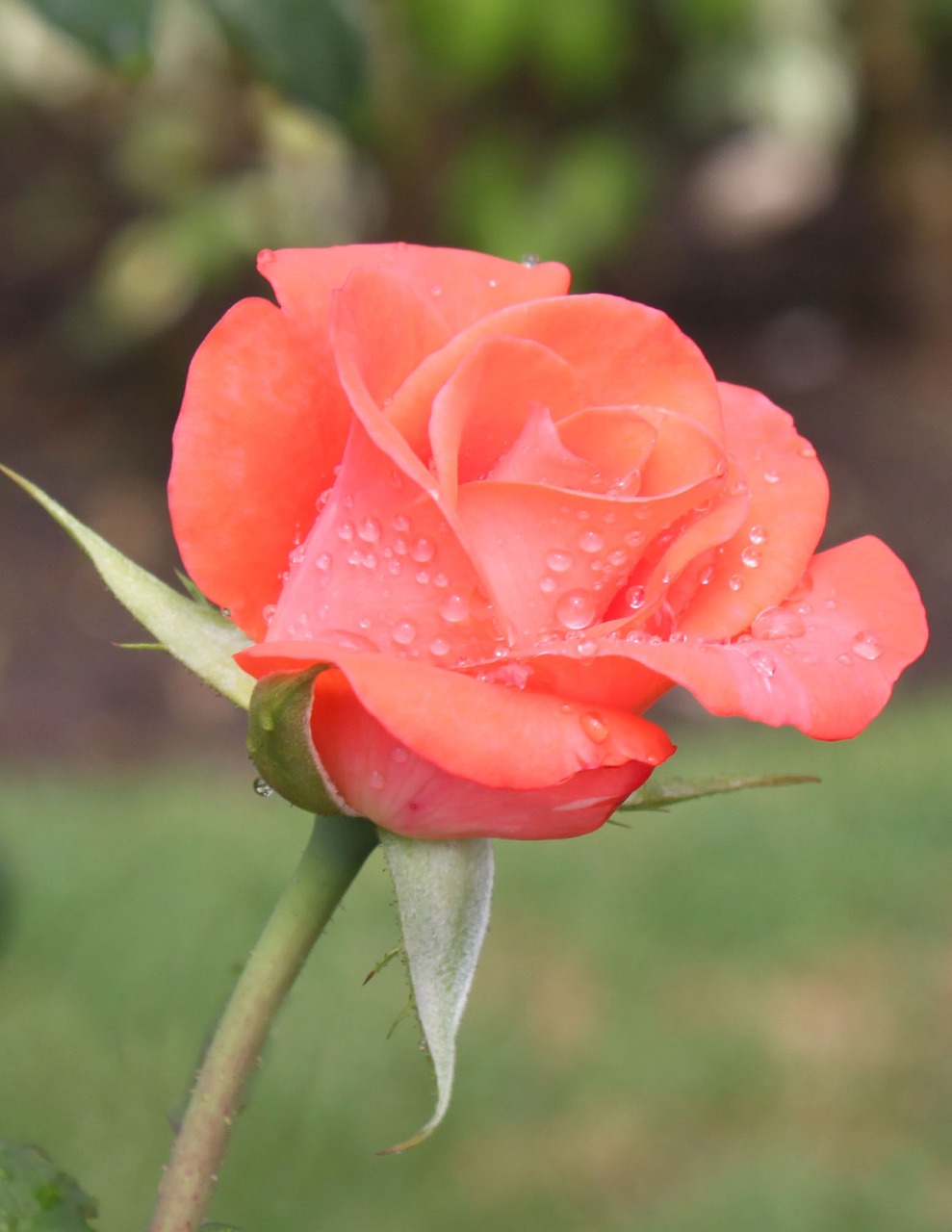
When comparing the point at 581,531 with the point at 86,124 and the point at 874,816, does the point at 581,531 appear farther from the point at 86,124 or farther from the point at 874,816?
the point at 86,124

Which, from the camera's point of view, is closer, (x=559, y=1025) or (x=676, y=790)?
(x=676, y=790)

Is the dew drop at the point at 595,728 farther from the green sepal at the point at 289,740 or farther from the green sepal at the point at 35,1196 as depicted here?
the green sepal at the point at 35,1196

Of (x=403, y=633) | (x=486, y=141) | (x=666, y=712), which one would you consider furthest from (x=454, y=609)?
(x=486, y=141)

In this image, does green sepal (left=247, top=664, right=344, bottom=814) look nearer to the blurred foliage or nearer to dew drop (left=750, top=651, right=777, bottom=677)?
dew drop (left=750, top=651, right=777, bottom=677)

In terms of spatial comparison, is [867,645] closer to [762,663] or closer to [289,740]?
[762,663]

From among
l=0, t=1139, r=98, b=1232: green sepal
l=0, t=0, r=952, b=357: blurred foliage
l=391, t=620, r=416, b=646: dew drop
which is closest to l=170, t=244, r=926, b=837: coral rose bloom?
l=391, t=620, r=416, b=646: dew drop

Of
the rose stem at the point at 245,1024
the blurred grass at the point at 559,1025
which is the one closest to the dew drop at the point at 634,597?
the rose stem at the point at 245,1024
